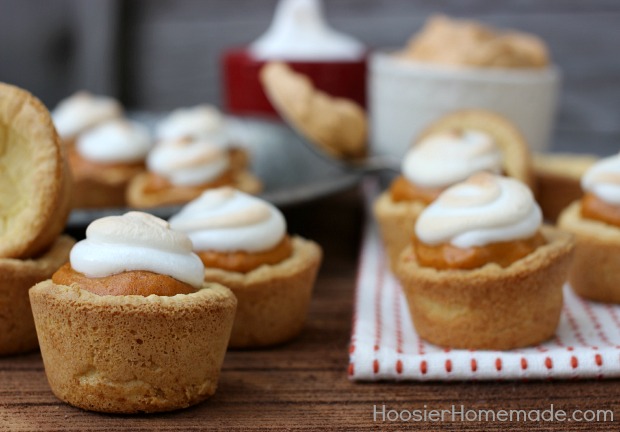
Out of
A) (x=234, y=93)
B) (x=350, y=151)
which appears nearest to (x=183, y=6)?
(x=234, y=93)

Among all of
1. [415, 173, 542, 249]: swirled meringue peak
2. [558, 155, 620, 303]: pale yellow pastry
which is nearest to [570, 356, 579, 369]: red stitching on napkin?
[415, 173, 542, 249]: swirled meringue peak

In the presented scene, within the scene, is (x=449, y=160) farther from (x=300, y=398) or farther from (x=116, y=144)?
(x=116, y=144)

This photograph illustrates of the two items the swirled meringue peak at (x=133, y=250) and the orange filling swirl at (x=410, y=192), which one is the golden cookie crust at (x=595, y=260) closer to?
the orange filling swirl at (x=410, y=192)

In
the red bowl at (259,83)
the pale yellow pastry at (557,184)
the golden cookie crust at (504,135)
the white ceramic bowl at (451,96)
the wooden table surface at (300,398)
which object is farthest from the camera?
the red bowl at (259,83)

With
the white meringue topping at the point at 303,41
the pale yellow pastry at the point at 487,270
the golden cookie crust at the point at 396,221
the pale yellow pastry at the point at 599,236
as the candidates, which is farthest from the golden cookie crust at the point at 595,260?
the white meringue topping at the point at 303,41

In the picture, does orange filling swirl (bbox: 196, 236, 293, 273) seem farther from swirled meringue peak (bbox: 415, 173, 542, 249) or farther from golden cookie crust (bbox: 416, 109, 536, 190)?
golden cookie crust (bbox: 416, 109, 536, 190)

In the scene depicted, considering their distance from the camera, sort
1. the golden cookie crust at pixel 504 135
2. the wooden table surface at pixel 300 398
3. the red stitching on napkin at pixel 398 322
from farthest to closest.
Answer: the golden cookie crust at pixel 504 135 < the red stitching on napkin at pixel 398 322 < the wooden table surface at pixel 300 398

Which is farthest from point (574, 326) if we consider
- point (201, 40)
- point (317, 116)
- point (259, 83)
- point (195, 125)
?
point (201, 40)
